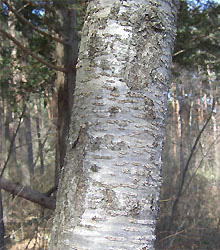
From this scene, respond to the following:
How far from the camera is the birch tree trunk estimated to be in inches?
35.9

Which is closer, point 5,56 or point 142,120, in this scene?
point 142,120

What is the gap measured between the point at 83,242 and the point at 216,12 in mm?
4525

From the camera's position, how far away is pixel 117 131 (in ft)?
3.14

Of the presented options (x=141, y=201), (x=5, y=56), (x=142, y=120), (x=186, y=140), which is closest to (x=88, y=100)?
(x=142, y=120)

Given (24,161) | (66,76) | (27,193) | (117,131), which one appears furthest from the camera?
(24,161)

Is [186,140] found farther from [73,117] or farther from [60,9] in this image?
[73,117]

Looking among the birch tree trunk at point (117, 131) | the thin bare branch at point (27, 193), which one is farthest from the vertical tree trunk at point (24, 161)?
the birch tree trunk at point (117, 131)

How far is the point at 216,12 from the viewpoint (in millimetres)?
4547

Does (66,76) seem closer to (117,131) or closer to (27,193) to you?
(27,193)

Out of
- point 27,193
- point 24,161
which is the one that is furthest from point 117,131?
point 24,161

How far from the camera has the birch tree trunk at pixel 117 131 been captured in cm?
91

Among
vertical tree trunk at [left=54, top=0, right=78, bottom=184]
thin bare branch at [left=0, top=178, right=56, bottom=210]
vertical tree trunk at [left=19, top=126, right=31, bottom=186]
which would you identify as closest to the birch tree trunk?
thin bare branch at [left=0, top=178, right=56, bottom=210]

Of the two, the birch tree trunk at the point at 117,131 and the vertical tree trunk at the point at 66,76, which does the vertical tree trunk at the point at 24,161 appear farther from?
the birch tree trunk at the point at 117,131

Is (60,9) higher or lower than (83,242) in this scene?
higher
